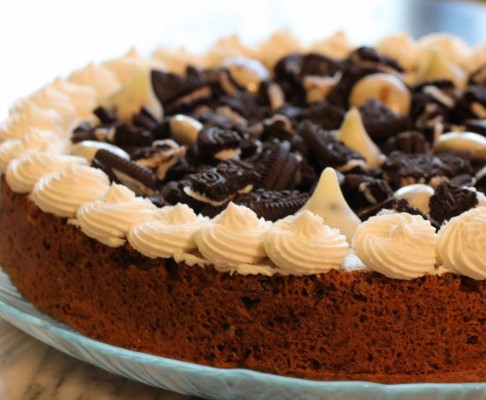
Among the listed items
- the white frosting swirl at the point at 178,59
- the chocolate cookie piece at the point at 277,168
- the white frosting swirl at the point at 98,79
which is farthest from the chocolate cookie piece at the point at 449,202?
the white frosting swirl at the point at 178,59

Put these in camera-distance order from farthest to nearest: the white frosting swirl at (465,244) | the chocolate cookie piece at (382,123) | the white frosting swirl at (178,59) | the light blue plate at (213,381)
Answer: the white frosting swirl at (178,59), the chocolate cookie piece at (382,123), the white frosting swirl at (465,244), the light blue plate at (213,381)

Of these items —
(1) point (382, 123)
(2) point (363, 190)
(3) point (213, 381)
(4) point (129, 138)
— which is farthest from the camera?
(1) point (382, 123)

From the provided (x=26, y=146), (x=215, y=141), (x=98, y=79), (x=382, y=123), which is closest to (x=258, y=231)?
(x=215, y=141)

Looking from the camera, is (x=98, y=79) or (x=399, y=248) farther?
(x=98, y=79)

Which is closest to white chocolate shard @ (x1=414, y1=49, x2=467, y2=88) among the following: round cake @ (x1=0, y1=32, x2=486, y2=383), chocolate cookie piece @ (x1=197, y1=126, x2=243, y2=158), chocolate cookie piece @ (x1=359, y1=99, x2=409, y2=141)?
round cake @ (x1=0, y1=32, x2=486, y2=383)

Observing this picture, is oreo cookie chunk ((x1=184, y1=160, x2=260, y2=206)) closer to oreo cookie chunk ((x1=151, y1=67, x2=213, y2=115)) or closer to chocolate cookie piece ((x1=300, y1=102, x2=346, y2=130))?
chocolate cookie piece ((x1=300, y1=102, x2=346, y2=130))

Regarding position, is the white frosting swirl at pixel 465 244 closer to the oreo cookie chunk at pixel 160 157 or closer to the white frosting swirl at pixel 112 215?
the white frosting swirl at pixel 112 215

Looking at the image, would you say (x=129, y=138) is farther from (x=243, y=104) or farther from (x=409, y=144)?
(x=409, y=144)
